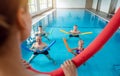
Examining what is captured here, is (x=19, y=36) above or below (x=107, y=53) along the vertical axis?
above

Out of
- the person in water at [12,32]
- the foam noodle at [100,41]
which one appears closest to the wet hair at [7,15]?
the person in water at [12,32]

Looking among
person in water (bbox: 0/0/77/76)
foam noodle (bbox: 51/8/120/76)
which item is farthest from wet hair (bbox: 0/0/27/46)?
foam noodle (bbox: 51/8/120/76)

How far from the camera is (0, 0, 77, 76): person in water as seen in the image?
297mm

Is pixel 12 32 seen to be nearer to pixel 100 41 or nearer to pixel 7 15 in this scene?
pixel 7 15

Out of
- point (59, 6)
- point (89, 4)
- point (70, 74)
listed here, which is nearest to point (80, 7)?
point (89, 4)

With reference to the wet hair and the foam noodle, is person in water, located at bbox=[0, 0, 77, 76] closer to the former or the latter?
the wet hair

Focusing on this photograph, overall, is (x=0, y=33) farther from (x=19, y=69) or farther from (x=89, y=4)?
(x=89, y=4)

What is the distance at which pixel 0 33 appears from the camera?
0.29m

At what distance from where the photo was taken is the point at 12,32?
12.7 inches

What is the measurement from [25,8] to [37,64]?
9.44 ft

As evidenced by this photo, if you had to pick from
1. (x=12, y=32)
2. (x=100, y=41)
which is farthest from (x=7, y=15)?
(x=100, y=41)

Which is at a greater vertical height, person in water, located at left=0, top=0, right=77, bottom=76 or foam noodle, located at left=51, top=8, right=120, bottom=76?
person in water, located at left=0, top=0, right=77, bottom=76

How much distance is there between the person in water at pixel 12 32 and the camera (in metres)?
0.30

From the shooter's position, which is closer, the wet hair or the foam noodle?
the wet hair
